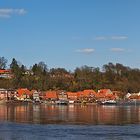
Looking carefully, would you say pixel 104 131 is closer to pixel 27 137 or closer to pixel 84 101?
pixel 27 137

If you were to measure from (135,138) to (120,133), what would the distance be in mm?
4443

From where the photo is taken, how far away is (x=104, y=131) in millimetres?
54938

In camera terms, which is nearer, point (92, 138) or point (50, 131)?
point (92, 138)

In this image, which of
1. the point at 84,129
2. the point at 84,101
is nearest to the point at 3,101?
the point at 84,101

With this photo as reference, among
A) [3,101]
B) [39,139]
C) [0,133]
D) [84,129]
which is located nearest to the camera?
[39,139]

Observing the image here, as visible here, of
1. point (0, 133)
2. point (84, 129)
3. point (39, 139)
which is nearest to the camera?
point (39, 139)

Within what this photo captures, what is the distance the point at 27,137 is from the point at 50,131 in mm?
6953

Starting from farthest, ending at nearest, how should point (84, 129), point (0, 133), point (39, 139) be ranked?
1. point (84, 129)
2. point (0, 133)
3. point (39, 139)

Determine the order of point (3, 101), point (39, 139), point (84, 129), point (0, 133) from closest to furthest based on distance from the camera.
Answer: point (39, 139) → point (0, 133) → point (84, 129) → point (3, 101)

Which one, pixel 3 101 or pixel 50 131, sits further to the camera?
pixel 3 101

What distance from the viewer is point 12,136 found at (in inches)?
1951

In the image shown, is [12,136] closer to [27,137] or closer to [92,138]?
[27,137]

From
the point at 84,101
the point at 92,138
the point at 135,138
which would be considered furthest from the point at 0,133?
the point at 84,101

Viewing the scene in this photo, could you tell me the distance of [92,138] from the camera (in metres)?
48.1
